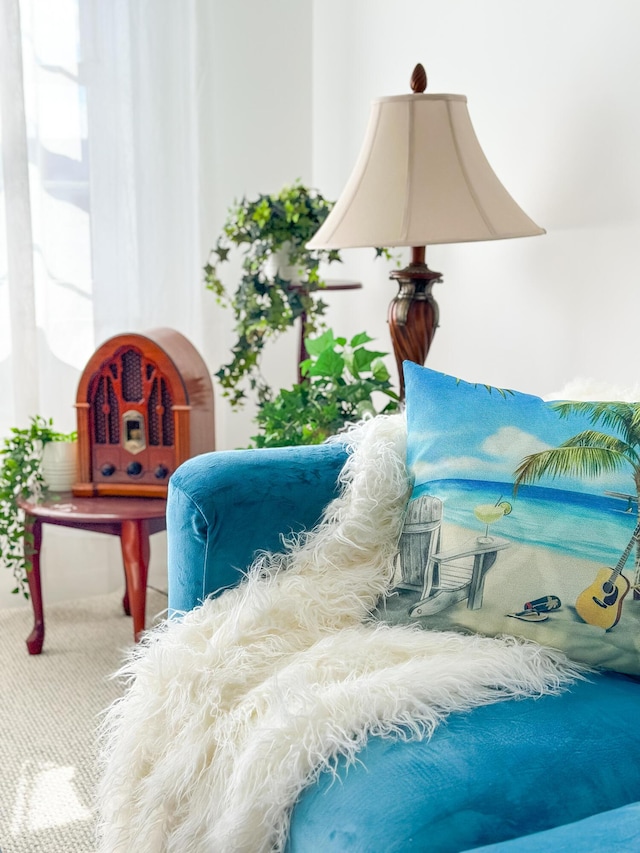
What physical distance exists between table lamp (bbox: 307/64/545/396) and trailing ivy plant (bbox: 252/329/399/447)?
257 millimetres

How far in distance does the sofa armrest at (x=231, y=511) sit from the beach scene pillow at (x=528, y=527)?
0.57ft

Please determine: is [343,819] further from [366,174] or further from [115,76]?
[115,76]

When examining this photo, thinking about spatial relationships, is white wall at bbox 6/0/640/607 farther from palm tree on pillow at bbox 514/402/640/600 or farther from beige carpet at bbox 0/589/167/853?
palm tree on pillow at bbox 514/402/640/600

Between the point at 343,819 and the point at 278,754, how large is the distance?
0.11 metres

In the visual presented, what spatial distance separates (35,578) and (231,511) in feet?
3.51

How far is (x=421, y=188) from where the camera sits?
1.69 metres

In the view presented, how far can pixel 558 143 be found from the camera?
1871mm

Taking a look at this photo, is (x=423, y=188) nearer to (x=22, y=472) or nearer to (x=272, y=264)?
(x=272, y=264)

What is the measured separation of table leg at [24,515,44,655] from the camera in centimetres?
215

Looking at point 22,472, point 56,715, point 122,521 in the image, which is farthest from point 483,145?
point 56,715

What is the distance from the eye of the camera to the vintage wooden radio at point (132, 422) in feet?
7.02

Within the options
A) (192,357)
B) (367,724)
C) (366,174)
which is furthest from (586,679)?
(192,357)

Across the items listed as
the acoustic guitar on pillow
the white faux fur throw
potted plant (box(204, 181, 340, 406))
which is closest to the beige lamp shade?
potted plant (box(204, 181, 340, 406))

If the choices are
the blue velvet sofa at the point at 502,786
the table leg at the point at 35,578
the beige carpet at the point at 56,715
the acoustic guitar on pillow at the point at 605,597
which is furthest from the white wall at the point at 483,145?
the blue velvet sofa at the point at 502,786
